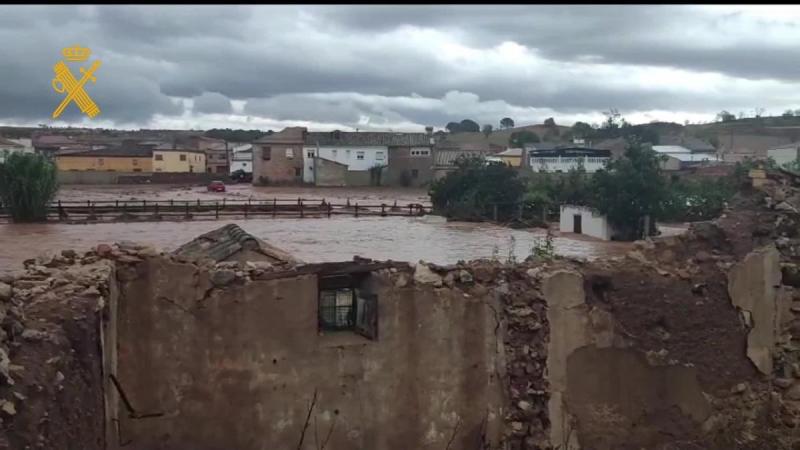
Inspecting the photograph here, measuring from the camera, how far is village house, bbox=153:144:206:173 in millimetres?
70750

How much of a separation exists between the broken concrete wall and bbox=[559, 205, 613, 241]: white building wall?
27719 mm

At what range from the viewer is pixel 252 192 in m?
58.8

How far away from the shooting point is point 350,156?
6412 cm

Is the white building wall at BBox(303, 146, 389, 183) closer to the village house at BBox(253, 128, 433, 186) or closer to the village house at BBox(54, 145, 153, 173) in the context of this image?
the village house at BBox(253, 128, 433, 186)

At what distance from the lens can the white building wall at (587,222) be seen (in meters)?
34.4

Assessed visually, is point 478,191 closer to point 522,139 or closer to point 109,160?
point 109,160

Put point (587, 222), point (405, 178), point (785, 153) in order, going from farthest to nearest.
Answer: point (405, 178)
point (785, 153)
point (587, 222)

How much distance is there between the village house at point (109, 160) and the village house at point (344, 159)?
39.8ft

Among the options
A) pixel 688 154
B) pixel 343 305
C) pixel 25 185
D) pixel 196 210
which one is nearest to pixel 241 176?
pixel 196 210

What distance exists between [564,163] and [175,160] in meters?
35.6

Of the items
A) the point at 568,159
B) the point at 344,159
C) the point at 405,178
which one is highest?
the point at 344,159

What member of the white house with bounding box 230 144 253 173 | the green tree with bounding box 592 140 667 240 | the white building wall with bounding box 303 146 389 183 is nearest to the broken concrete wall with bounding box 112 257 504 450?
the green tree with bounding box 592 140 667 240

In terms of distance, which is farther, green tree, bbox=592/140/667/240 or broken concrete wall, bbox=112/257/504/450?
green tree, bbox=592/140/667/240

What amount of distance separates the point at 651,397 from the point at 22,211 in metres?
36.0
